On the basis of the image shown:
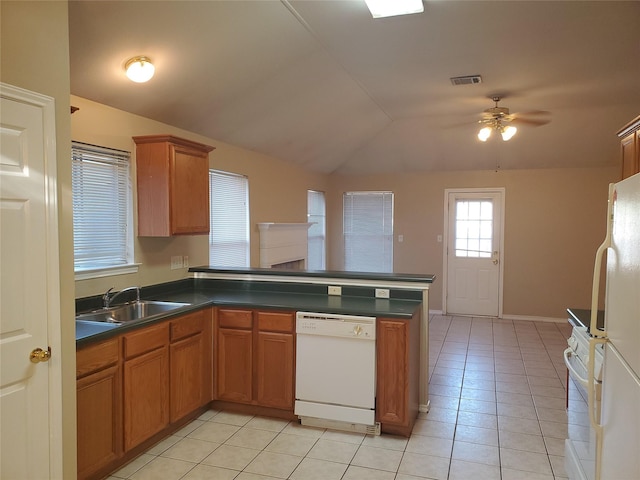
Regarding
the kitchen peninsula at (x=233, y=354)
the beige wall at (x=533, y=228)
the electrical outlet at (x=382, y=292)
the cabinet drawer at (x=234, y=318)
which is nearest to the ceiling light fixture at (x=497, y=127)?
the kitchen peninsula at (x=233, y=354)

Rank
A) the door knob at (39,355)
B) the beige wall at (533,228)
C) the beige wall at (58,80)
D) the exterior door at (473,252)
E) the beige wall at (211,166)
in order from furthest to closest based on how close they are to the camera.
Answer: the exterior door at (473,252) → the beige wall at (533,228) → the beige wall at (211,166) → the door knob at (39,355) → the beige wall at (58,80)

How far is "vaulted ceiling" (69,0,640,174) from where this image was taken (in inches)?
113

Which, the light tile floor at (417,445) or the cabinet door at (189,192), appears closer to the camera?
the light tile floor at (417,445)

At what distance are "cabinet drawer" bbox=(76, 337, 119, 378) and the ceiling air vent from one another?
3.55 metres

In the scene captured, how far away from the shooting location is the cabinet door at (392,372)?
3.13 meters

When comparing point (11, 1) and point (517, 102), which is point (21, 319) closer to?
point (11, 1)

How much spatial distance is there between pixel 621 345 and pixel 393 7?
90.6 inches

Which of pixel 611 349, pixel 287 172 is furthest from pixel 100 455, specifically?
pixel 287 172

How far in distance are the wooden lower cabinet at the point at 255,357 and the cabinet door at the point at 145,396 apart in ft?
1.80

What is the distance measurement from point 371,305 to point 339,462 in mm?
1067

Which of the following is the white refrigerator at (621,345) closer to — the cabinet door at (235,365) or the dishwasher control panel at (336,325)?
the dishwasher control panel at (336,325)

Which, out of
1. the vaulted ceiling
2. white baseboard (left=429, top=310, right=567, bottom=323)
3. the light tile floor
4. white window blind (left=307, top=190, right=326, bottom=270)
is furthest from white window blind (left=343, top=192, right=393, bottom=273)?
the light tile floor

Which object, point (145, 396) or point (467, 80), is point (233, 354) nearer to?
point (145, 396)

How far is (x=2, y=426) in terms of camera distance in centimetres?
185
